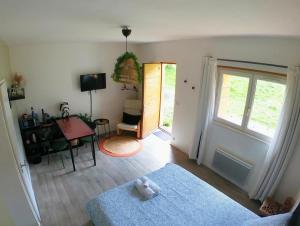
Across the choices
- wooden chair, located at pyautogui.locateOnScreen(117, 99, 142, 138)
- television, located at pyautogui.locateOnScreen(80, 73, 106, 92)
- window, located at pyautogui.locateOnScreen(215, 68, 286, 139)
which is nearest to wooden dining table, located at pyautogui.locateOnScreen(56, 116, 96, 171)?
television, located at pyautogui.locateOnScreen(80, 73, 106, 92)

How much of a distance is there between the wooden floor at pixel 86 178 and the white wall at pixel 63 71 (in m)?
1.31

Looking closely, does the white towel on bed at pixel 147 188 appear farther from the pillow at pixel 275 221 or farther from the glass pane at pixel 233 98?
the glass pane at pixel 233 98

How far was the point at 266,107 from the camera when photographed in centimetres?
335

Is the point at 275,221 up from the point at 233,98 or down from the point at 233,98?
down

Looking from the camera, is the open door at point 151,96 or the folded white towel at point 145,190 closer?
the folded white towel at point 145,190

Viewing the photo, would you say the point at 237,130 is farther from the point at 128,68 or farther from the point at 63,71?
the point at 63,71

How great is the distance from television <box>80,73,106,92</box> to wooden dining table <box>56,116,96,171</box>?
0.84m

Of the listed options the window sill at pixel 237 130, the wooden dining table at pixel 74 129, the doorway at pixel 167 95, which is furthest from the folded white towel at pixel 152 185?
the doorway at pixel 167 95

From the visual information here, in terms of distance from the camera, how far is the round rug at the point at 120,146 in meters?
4.88

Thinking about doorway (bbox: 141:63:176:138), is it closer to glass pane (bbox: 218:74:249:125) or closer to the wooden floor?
the wooden floor

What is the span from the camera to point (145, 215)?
2.43 metres

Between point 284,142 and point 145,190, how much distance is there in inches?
87.0

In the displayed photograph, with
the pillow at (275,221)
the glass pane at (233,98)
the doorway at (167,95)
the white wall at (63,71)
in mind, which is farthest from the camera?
the doorway at (167,95)

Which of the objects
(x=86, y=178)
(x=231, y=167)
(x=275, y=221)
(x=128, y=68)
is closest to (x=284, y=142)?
(x=231, y=167)
